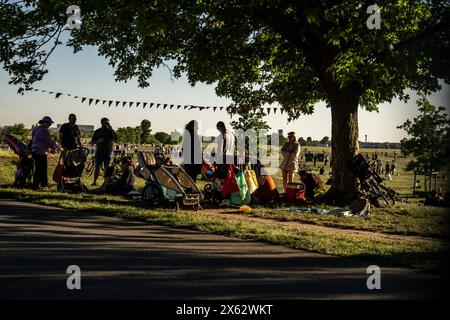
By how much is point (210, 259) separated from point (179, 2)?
8042 millimetres

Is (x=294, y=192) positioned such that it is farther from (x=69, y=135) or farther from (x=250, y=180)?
(x=69, y=135)

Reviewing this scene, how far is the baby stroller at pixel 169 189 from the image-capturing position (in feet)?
34.8

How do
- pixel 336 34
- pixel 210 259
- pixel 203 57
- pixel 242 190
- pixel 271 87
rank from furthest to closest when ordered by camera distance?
pixel 271 87
pixel 203 57
pixel 242 190
pixel 336 34
pixel 210 259

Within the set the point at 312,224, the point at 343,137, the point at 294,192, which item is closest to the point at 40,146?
the point at 294,192

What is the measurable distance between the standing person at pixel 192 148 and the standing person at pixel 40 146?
412 cm

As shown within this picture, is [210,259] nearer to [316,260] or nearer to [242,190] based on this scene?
[316,260]

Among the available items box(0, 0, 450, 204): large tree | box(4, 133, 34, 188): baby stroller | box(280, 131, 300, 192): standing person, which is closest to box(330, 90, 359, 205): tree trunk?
box(0, 0, 450, 204): large tree

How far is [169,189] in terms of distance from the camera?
34.9 ft

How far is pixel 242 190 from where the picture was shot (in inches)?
463

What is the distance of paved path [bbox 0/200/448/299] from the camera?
4.37 meters

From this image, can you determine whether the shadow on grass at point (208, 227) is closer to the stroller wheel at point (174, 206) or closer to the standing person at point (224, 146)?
the stroller wheel at point (174, 206)

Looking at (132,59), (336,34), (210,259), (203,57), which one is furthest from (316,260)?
(132,59)

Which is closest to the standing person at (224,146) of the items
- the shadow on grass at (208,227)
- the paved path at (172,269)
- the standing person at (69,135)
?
the shadow on grass at (208,227)

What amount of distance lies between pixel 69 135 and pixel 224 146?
4.85m
